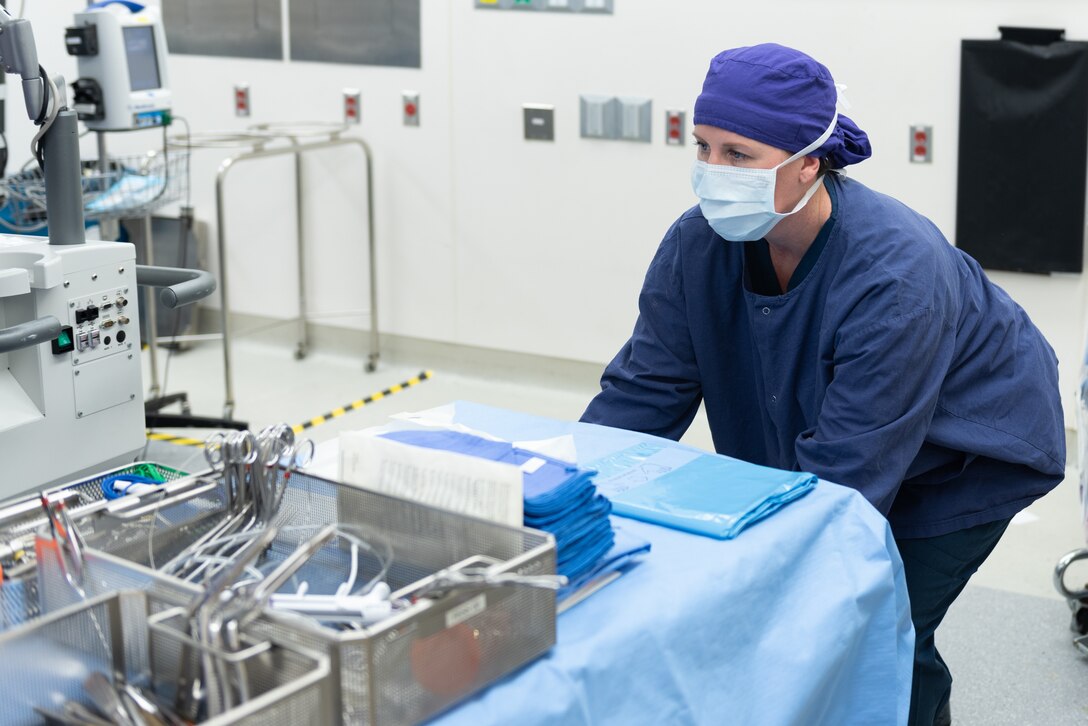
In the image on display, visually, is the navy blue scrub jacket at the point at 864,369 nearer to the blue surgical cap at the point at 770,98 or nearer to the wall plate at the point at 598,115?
the blue surgical cap at the point at 770,98

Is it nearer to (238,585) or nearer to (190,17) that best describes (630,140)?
(190,17)

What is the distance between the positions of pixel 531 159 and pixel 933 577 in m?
2.73

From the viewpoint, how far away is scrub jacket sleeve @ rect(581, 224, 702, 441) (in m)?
2.19

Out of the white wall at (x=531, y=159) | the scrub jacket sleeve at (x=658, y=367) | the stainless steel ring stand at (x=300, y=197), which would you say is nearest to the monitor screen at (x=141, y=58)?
the stainless steel ring stand at (x=300, y=197)

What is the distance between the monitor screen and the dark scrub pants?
2783 millimetres

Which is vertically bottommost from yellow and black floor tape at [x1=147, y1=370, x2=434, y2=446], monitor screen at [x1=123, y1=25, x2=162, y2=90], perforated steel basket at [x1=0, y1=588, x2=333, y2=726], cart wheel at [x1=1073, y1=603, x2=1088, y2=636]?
cart wheel at [x1=1073, y1=603, x2=1088, y2=636]

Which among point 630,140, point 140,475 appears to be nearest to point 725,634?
point 140,475

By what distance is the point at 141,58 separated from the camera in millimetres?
3938

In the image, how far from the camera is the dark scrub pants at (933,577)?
2088mm

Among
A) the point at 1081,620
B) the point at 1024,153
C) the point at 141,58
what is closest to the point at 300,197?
the point at 141,58

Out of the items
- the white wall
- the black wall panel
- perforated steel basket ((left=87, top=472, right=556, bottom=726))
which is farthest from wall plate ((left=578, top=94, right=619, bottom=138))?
perforated steel basket ((left=87, top=472, right=556, bottom=726))

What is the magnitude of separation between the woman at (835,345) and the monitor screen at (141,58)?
90.6 inches

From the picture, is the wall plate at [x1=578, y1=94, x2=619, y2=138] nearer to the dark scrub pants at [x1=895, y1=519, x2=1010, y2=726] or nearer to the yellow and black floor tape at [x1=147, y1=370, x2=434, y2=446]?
the yellow and black floor tape at [x1=147, y1=370, x2=434, y2=446]

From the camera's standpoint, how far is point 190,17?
5.00m
